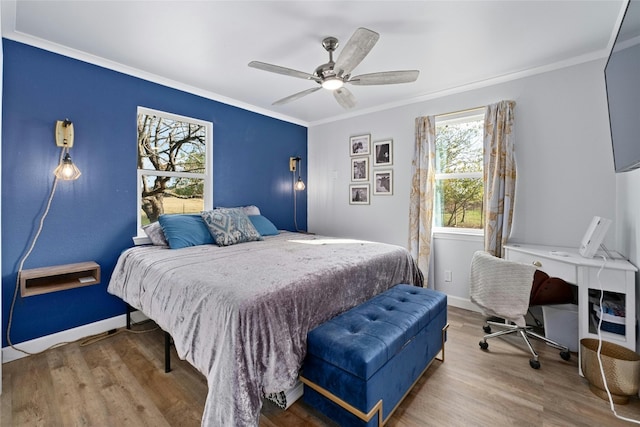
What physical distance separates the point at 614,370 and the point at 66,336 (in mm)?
4089

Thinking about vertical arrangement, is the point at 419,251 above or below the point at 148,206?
below

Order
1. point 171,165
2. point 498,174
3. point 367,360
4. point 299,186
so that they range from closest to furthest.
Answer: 1. point 367,360
2. point 498,174
3. point 171,165
4. point 299,186

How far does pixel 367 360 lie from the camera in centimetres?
131

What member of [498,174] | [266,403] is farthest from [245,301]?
[498,174]

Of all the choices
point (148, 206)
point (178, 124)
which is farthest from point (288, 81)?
point (148, 206)

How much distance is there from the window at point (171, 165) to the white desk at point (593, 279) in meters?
3.56

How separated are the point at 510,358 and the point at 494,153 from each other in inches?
77.5

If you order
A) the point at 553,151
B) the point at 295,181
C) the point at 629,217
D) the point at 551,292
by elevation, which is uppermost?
the point at 553,151

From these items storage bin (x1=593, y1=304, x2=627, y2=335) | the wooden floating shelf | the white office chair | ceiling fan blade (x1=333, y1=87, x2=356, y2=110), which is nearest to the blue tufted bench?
the white office chair

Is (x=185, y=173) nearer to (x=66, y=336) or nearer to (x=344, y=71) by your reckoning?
(x=66, y=336)

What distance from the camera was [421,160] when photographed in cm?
338

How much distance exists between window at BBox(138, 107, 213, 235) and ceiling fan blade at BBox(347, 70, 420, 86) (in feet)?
6.90

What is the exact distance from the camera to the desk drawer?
202 centimetres

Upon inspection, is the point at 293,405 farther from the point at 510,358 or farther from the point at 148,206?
the point at 148,206
